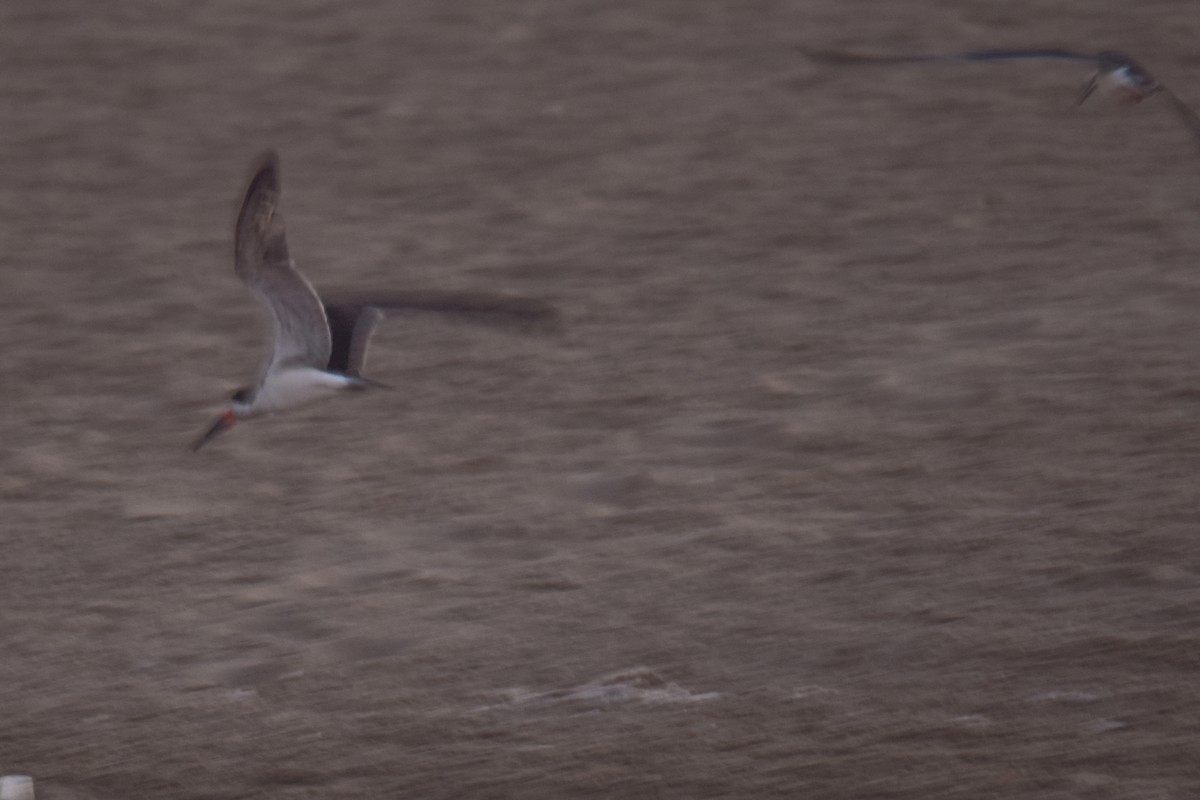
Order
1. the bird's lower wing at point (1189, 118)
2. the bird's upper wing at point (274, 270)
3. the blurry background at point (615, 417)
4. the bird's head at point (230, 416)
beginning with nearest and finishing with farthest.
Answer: the blurry background at point (615, 417), the bird's upper wing at point (274, 270), the bird's head at point (230, 416), the bird's lower wing at point (1189, 118)

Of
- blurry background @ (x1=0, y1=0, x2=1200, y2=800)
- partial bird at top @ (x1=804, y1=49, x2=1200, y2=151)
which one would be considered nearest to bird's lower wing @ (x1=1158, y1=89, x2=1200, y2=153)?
partial bird at top @ (x1=804, y1=49, x2=1200, y2=151)

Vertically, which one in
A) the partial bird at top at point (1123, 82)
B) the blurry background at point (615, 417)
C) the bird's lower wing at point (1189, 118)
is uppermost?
the partial bird at top at point (1123, 82)

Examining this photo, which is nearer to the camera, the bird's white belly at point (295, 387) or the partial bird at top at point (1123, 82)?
the bird's white belly at point (295, 387)

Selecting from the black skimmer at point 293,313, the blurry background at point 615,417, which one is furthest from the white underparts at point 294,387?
the blurry background at point 615,417

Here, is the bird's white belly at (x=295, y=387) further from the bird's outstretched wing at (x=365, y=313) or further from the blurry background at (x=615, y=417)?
the blurry background at (x=615, y=417)

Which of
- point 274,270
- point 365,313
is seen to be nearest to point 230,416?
point 365,313

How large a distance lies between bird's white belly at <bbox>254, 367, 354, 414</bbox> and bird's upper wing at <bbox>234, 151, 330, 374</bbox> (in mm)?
53

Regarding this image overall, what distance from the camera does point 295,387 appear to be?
4.38 m

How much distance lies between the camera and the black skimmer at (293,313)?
412cm

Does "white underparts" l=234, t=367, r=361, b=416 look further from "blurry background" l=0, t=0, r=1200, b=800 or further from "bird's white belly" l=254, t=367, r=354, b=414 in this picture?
"blurry background" l=0, t=0, r=1200, b=800

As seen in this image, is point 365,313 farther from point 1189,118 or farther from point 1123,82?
point 1189,118

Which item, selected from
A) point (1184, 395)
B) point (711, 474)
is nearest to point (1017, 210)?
point (1184, 395)

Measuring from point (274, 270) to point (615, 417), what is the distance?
114 cm

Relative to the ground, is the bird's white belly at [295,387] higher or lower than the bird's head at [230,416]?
higher
